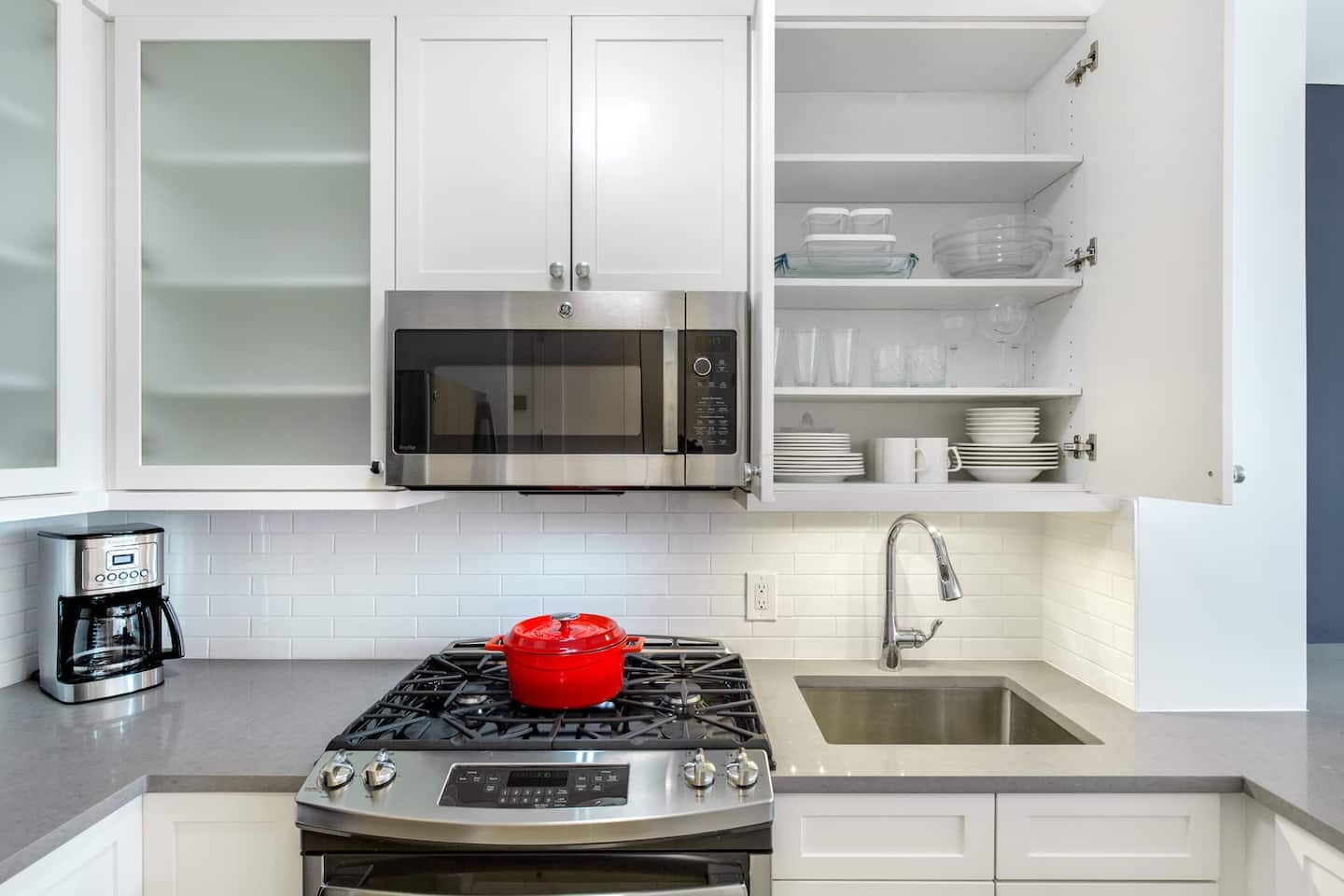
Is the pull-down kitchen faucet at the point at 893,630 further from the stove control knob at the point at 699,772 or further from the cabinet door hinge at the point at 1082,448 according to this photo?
the stove control knob at the point at 699,772

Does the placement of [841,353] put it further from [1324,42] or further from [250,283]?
[1324,42]

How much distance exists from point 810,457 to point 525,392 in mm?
614

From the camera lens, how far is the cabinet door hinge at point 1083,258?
1.58 m

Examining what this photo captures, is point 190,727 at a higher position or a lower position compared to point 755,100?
lower

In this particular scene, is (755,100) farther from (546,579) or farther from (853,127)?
(546,579)

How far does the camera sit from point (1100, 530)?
1659mm

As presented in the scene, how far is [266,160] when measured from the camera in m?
1.62

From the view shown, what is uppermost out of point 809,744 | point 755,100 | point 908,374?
point 755,100

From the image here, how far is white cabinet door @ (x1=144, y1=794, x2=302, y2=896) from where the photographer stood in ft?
4.16

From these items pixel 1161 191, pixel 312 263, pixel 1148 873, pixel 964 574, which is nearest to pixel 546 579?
pixel 312 263

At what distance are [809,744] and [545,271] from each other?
1.04m

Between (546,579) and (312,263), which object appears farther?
(546,579)

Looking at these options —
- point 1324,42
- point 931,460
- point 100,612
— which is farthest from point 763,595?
point 1324,42

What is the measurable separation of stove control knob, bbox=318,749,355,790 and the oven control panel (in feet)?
0.50
